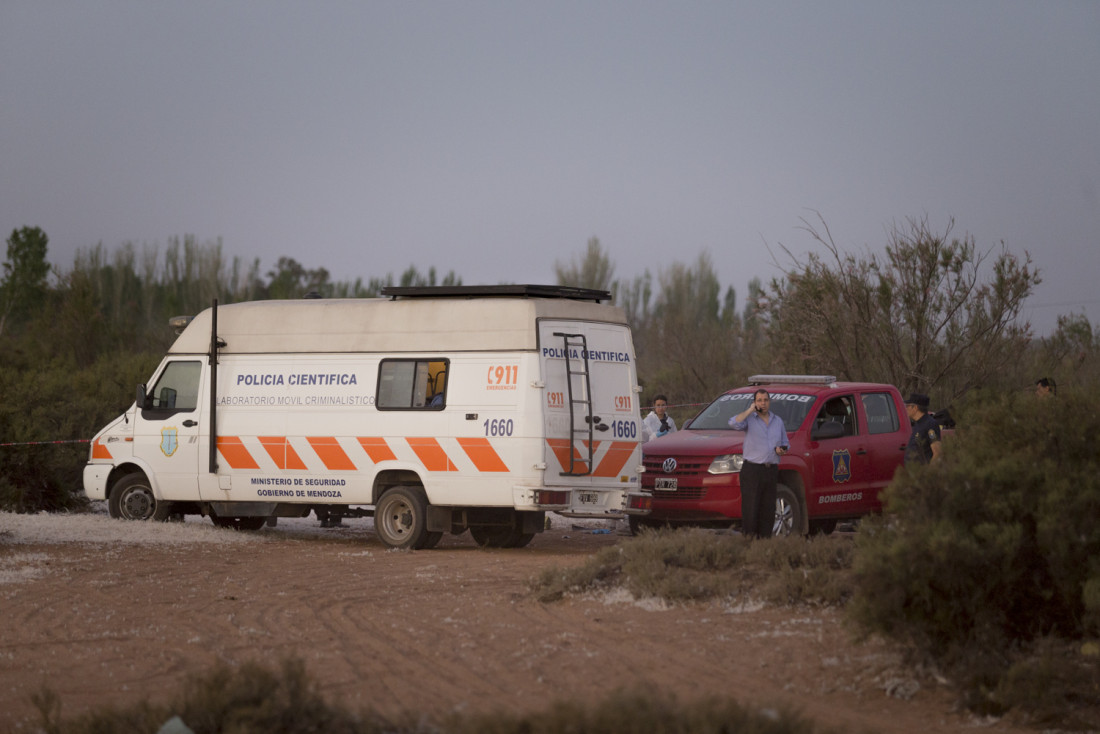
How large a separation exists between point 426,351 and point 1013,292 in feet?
42.4

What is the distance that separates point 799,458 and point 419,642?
713 centimetres

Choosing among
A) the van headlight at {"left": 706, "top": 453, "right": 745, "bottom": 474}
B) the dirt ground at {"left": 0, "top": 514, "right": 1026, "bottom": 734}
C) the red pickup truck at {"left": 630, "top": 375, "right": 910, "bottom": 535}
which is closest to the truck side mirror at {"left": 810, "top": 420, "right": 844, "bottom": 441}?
the red pickup truck at {"left": 630, "top": 375, "right": 910, "bottom": 535}

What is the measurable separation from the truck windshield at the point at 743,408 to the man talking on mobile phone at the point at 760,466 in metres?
2.17

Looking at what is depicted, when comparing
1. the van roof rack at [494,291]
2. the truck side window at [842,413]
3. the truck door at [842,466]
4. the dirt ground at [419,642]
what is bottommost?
the dirt ground at [419,642]

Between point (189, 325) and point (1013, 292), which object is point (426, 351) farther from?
point (1013, 292)

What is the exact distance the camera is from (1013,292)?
22547 mm

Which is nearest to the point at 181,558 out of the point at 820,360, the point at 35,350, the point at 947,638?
the point at 947,638

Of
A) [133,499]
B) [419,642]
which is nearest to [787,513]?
[419,642]

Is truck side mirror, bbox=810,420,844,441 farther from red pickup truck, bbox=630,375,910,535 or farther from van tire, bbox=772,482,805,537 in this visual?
van tire, bbox=772,482,805,537

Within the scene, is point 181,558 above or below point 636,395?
below

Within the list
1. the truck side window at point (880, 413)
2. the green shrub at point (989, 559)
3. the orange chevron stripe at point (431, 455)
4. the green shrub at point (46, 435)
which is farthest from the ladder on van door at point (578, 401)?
the green shrub at point (46, 435)

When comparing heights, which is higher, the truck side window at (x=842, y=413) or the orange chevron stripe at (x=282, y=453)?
the truck side window at (x=842, y=413)

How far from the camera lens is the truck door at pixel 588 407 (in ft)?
44.5

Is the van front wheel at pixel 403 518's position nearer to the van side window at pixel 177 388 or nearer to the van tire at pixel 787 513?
the van side window at pixel 177 388
